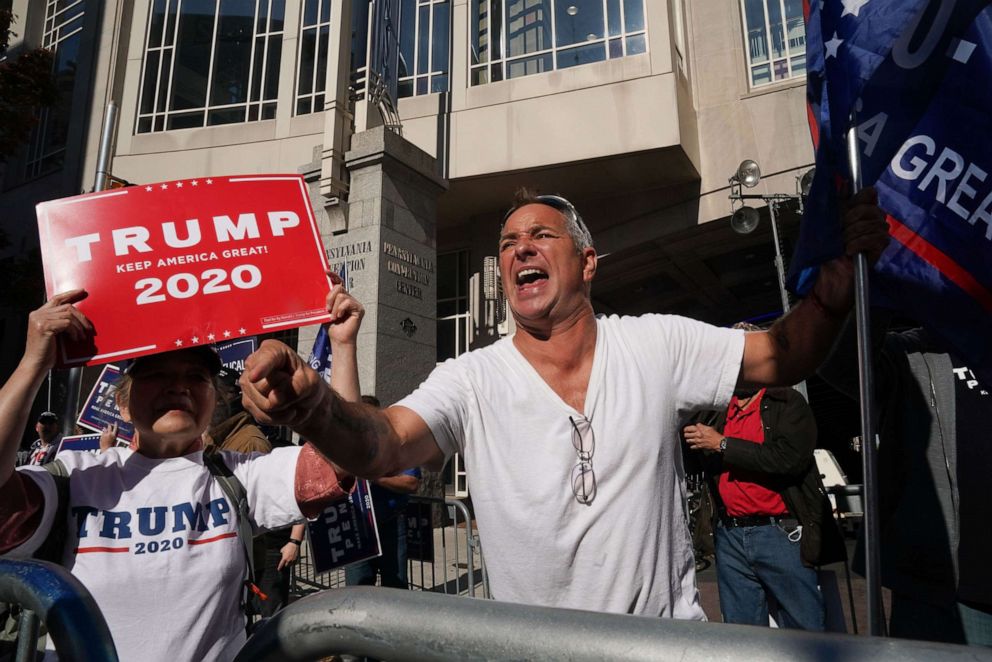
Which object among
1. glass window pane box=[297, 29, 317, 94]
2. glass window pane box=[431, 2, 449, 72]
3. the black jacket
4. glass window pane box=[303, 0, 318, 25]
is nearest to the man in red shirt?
the black jacket

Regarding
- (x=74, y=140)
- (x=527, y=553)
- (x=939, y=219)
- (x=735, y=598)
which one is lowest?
(x=735, y=598)

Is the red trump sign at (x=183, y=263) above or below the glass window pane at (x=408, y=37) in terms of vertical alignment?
below

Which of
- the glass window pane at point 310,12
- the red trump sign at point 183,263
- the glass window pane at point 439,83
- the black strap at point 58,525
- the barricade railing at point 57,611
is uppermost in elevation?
the glass window pane at point 310,12

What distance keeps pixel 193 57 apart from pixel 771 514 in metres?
16.7

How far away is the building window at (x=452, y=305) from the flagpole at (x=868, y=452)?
13857mm

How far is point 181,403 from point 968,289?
8.37 feet

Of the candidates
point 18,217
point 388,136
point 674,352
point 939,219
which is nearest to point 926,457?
point 939,219

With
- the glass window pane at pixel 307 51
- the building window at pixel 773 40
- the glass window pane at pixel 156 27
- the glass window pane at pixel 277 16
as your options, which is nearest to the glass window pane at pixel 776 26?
the building window at pixel 773 40

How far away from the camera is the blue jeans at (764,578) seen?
3648mm

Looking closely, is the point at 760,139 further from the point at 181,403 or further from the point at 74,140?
the point at 74,140

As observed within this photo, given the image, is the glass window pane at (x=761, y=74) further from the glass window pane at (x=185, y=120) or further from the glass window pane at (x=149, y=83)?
the glass window pane at (x=149, y=83)

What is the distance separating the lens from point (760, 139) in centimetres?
1399

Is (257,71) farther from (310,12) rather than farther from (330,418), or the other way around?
(330,418)

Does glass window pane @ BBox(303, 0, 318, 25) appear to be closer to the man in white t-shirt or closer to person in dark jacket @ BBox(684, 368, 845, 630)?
person in dark jacket @ BBox(684, 368, 845, 630)
